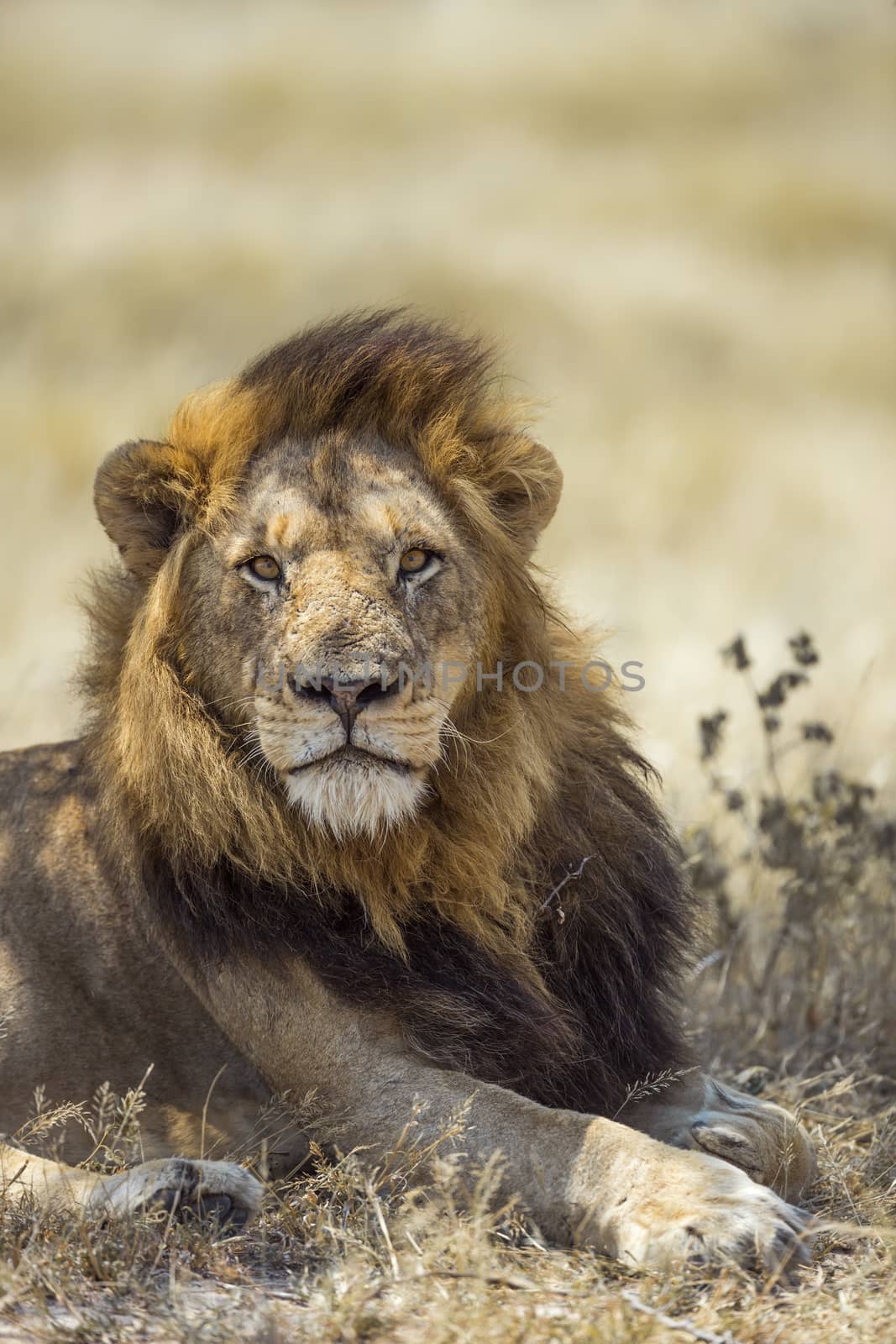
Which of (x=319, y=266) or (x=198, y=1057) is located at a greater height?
(x=319, y=266)

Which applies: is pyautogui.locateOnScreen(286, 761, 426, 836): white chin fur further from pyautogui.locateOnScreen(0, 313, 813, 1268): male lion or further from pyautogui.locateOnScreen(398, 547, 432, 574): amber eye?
pyautogui.locateOnScreen(398, 547, 432, 574): amber eye

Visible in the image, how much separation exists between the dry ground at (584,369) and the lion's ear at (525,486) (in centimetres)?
37

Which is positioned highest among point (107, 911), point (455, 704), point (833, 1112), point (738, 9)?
point (738, 9)

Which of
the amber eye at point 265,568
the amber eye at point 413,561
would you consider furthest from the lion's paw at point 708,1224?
Answer: the amber eye at point 265,568

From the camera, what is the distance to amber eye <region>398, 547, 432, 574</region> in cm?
392

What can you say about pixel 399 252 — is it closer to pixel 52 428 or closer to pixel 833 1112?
pixel 52 428

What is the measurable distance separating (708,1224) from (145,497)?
209 centimetres

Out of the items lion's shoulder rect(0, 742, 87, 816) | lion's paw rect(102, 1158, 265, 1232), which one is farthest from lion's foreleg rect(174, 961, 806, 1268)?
lion's shoulder rect(0, 742, 87, 816)

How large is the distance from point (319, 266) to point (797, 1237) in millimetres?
21013

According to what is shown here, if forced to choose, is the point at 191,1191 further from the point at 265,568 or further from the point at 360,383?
the point at 360,383

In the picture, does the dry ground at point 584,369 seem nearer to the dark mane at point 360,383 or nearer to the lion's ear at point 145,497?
the dark mane at point 360,383

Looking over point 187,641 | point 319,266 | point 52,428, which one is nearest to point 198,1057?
point 187,641

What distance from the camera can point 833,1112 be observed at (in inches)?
199

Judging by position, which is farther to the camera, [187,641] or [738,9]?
[738,9]
